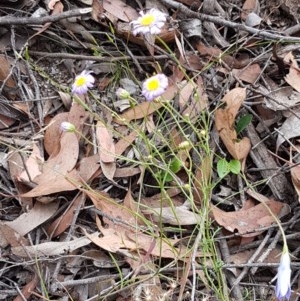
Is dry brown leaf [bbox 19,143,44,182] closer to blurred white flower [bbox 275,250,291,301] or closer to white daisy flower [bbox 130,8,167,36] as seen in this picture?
white daisy flower [bbox 130,8,167,36]

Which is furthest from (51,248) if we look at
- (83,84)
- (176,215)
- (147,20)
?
(147,20)

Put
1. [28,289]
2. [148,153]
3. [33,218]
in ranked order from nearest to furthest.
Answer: [28,289] → [33,218] → [148,153]

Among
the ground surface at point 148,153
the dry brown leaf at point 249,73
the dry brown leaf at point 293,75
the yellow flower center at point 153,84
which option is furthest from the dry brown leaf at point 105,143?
the dry brown leaf at point 293,75

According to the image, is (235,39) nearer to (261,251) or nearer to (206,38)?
(206,38)

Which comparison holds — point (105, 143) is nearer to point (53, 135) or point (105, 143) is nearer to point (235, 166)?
point (53, 135)

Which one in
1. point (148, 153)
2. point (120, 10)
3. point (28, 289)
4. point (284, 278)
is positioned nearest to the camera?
point (284, 278)

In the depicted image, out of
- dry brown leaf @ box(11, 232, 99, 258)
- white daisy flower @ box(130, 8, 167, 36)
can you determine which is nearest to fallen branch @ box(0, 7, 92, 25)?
A: white daisy flower @ box(130, 8, 167, 36)
